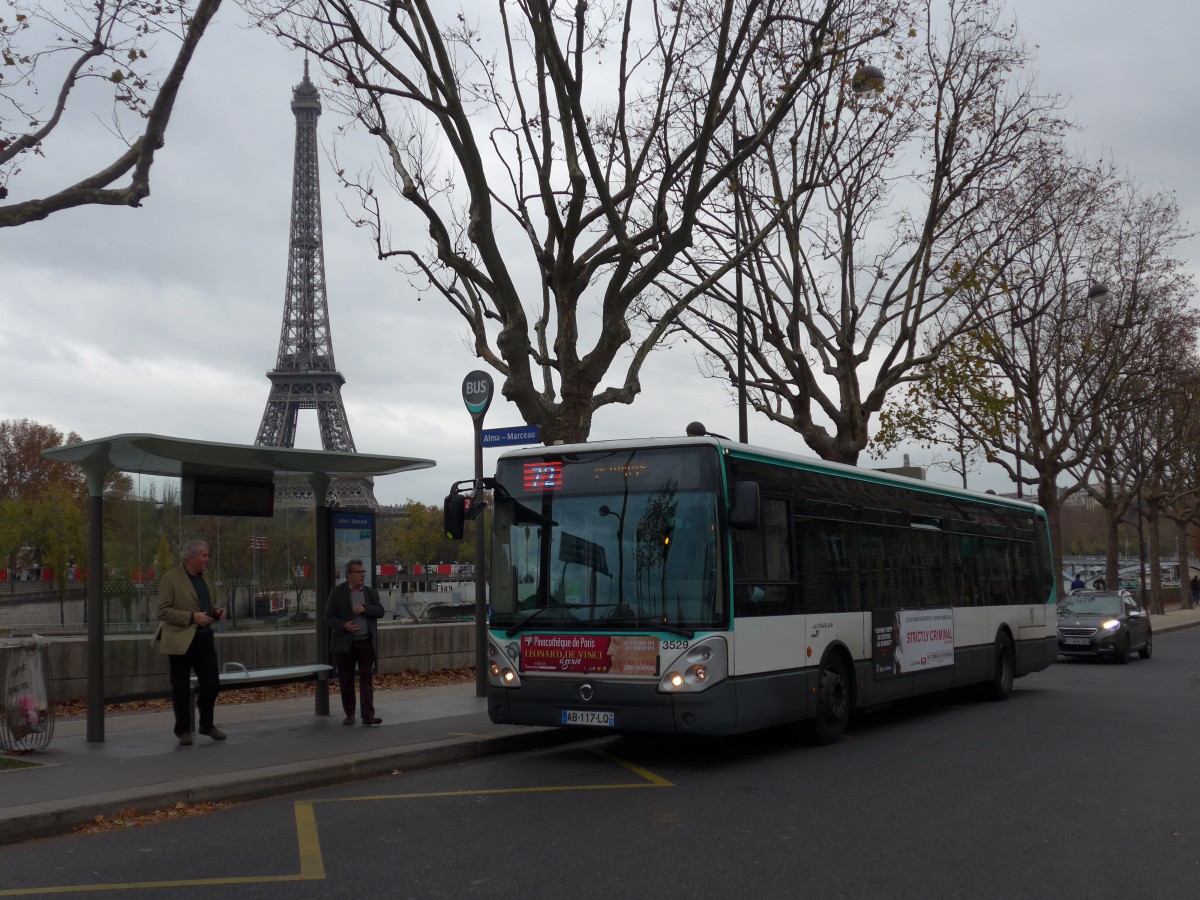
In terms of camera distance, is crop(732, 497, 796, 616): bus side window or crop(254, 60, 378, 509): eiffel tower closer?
crop(732, 497, 796, 616): bus side window

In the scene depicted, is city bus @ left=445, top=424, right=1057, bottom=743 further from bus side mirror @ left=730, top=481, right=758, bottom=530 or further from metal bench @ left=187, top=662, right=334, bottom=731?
metal bench @ left=187, top=662, right=334, bottom=731

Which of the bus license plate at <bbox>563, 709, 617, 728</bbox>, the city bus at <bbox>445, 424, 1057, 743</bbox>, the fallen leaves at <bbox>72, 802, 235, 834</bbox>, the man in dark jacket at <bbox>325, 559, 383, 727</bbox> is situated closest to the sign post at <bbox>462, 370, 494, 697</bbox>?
the man in dark jacket at <bbox>325, 559, 383, 727</bbox>

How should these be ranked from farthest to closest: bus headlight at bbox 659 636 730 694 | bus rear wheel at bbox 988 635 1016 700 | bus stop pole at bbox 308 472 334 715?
1. bus rear wheel at bbox 988 635 1016 700
2. bus stop pole at bbox 308 472 334 715
3. bus headlight at bbox 659 636 730 694

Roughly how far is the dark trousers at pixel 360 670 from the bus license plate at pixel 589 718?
2.49 metres

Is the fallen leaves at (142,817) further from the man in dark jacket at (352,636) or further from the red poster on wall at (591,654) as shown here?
the man in dark jacket at (352,636)

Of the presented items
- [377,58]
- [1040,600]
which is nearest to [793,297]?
[1040,600]

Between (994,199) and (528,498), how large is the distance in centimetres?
1689

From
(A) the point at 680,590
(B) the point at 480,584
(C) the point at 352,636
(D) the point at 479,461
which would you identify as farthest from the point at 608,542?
(D) the point at 479,461

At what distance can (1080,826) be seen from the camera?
24.8 feet

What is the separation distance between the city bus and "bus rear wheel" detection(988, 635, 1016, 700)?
429cm

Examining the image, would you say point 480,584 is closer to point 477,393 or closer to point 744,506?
point 477,393

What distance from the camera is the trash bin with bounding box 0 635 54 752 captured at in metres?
9.45

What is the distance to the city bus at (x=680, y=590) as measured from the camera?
9.72 m

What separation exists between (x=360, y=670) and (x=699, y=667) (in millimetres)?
3946
